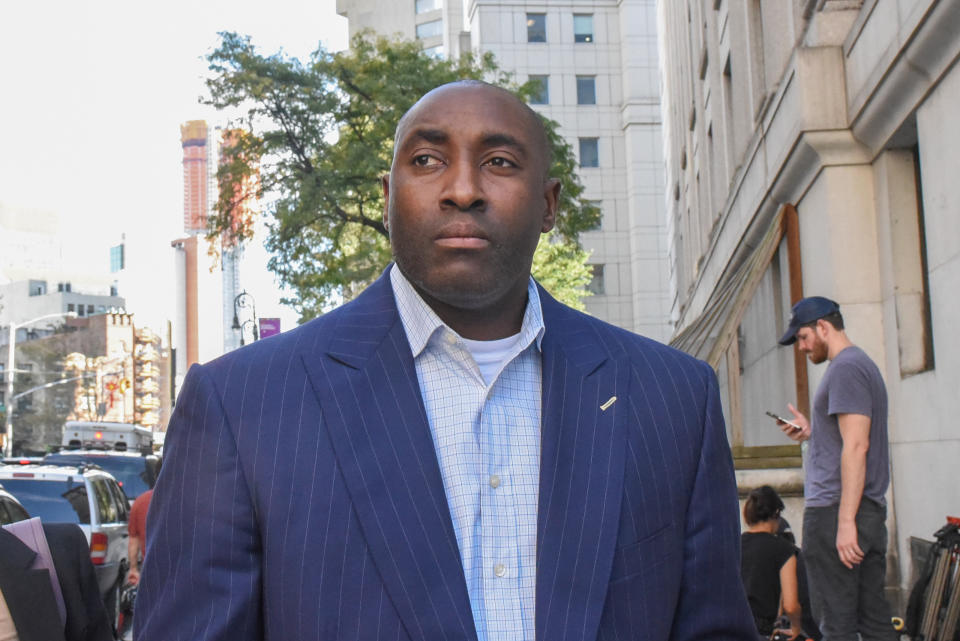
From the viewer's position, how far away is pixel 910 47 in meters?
9.52

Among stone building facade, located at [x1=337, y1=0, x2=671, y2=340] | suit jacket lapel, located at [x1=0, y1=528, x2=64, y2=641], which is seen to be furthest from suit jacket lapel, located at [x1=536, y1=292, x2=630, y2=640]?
stone building facade, located at [x1=337, y1=0, x2=671, y2=340]

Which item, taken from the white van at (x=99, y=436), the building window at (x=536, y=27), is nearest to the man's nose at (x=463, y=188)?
the white van at (x=99, y=436)

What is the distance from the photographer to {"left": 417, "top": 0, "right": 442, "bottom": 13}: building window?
86375 millimetres

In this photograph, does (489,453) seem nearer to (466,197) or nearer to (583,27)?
(466,197)

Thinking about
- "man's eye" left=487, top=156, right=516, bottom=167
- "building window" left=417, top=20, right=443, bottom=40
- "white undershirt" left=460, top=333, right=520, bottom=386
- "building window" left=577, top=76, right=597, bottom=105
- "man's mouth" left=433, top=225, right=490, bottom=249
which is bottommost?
"white undershirt" left=460, top=333, right=520, bottom=386

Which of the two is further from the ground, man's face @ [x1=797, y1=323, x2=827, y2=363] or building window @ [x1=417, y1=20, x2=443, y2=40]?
building window @ [x1=417, y1=20, x2=443, y2=40]

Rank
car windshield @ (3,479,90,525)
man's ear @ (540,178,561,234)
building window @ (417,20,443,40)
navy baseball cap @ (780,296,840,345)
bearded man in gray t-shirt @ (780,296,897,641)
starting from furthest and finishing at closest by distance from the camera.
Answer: building window @ (417,20,443,40) < car windshield @ (3,479,90,525) < navy baseball cap @ (780,296,840,345) < bearded man in gray t-shirt @ (780,296,897,641) < man's ear @ (540,178,561,234)

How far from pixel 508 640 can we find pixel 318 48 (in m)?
29.5

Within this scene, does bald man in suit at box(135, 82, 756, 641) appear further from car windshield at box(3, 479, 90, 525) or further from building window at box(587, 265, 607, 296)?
building window at box(587, 265, 607, 296)

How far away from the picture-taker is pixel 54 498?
14094 mm

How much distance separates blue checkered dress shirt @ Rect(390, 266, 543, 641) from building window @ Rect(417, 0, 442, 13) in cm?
8660

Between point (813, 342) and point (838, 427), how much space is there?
53 centimetres

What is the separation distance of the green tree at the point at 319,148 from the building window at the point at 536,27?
97.1 feet

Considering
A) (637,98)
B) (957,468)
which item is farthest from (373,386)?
(637,98)
